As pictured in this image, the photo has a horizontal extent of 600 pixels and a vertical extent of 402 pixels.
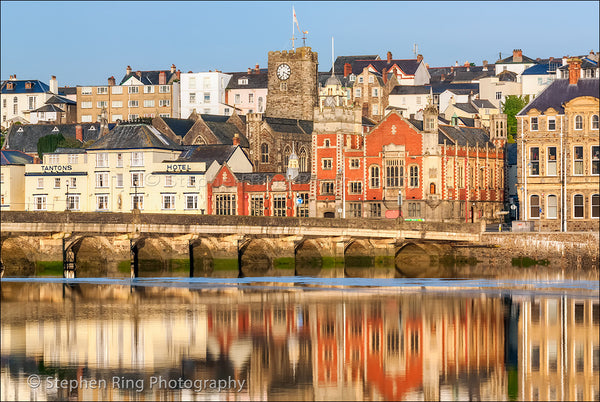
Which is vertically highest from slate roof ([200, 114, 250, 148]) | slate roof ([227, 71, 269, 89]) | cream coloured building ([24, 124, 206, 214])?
slate roof ([227, 71, 269, 89])

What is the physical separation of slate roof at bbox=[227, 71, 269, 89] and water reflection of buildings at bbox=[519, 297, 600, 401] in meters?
104

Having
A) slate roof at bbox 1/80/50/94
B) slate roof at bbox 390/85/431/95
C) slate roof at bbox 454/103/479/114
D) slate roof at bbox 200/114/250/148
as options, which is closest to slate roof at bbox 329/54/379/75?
slate roof at bbox 390/85/431/95

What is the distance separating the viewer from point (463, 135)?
119938mm

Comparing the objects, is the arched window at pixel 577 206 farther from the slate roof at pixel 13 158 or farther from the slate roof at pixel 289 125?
the slate roof at pixel 13 158

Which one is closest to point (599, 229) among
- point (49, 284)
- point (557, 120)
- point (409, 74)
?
point (557, 120)

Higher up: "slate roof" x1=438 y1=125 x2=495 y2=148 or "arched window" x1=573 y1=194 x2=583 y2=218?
"slate roof" x1=438 y1=125 x2=495 y2=148

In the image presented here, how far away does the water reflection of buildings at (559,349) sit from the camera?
44.8m

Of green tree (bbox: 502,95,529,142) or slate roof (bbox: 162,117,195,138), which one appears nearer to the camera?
slate roof (bbox: 162,117,195,138)

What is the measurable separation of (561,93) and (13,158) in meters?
52.2

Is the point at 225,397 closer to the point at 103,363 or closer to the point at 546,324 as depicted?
the point at 103,363

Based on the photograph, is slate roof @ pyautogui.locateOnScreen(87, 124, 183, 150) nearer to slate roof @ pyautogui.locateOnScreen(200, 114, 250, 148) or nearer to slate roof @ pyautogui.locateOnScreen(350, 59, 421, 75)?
slate roof @ pyautogui.locateOnScreen(200, 114, 250, 148)

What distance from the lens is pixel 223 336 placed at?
57.3m

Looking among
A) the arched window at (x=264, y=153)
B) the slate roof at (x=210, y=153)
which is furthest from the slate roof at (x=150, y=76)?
the slate roof at (x=210, y=153)

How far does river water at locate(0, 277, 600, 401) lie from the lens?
150ft
